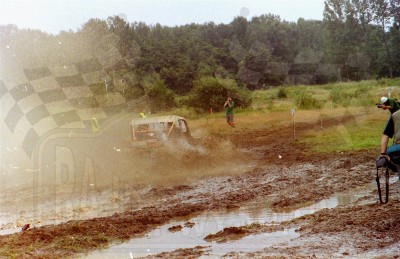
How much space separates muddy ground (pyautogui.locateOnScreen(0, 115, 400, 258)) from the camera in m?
7.07

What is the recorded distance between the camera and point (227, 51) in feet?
284

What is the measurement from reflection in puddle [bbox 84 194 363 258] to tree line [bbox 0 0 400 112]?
30774 millimetres

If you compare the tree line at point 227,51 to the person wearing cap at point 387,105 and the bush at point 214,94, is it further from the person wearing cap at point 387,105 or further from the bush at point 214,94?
the person wearing cap at point 387,105

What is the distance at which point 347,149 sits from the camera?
56.7 feet

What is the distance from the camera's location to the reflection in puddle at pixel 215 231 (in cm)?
767

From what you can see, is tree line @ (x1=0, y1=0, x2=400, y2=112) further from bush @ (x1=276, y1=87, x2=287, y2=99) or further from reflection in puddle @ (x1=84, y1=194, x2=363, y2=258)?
reflection in puddle @ (x1=84, y1=194, x2=363, y2=258)

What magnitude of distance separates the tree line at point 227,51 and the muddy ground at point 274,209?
2628 cm

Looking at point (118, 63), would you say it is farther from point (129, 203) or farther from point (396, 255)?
point (396, 255)

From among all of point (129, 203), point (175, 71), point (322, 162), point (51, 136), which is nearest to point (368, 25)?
point (175, 71)

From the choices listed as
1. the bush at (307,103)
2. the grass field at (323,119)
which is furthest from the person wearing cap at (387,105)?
the bush at (307,103)

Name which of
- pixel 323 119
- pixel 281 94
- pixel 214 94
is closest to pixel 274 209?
pixel 323 119

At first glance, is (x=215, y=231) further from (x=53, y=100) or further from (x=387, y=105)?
(x=53, y=100)

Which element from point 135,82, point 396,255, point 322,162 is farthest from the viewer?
point 135,82

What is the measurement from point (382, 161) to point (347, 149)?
383 inches
